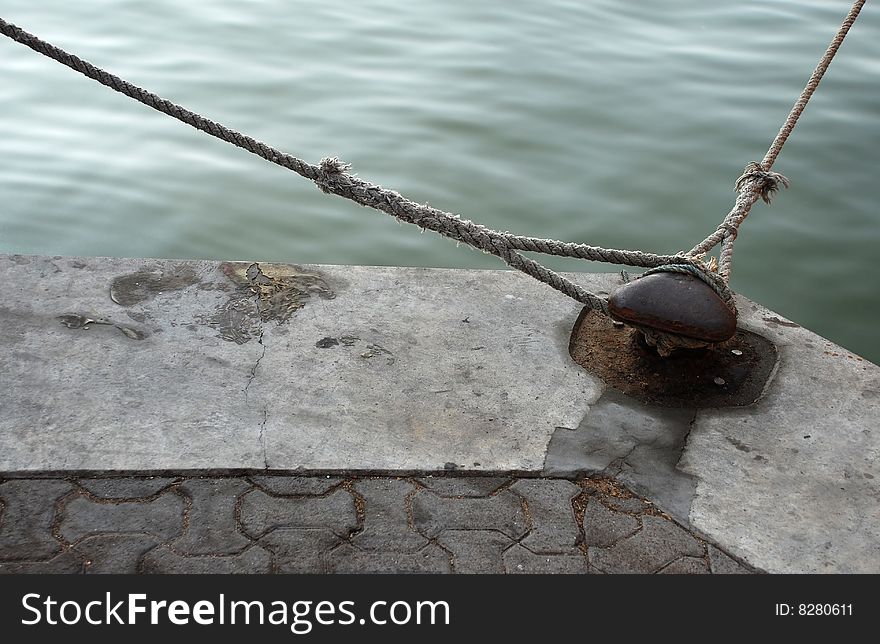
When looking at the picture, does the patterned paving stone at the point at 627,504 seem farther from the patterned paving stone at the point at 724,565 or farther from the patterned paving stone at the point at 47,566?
the patterned paving stone at the point at 47,566

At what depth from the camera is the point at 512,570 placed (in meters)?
2.20

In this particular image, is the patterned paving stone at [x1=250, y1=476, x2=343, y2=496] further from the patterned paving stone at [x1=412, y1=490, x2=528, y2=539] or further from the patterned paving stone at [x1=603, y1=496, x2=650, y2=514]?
the patterned paving stone at [x1=603, y1=496, x2=650, y2=514]

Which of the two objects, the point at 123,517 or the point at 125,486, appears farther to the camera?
the point at 125,486

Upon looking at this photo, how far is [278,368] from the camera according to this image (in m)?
2.87

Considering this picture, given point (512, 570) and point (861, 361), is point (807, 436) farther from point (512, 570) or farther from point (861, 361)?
point (512, 570)

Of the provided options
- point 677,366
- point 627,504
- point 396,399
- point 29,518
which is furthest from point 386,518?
point 677,366

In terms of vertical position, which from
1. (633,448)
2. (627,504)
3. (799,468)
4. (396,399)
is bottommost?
(627,504)

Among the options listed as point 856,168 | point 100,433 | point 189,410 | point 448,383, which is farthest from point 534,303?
point 856,168

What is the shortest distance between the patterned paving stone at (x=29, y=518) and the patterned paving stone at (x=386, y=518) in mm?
743

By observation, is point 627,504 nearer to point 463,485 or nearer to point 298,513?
point 463,485

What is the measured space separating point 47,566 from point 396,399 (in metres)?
1.08

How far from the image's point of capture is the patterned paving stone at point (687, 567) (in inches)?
88.1

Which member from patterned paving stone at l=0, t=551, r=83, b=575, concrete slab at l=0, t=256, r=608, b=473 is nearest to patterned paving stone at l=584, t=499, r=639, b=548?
concrete slab at l=0, t=256, r=608, b=473
